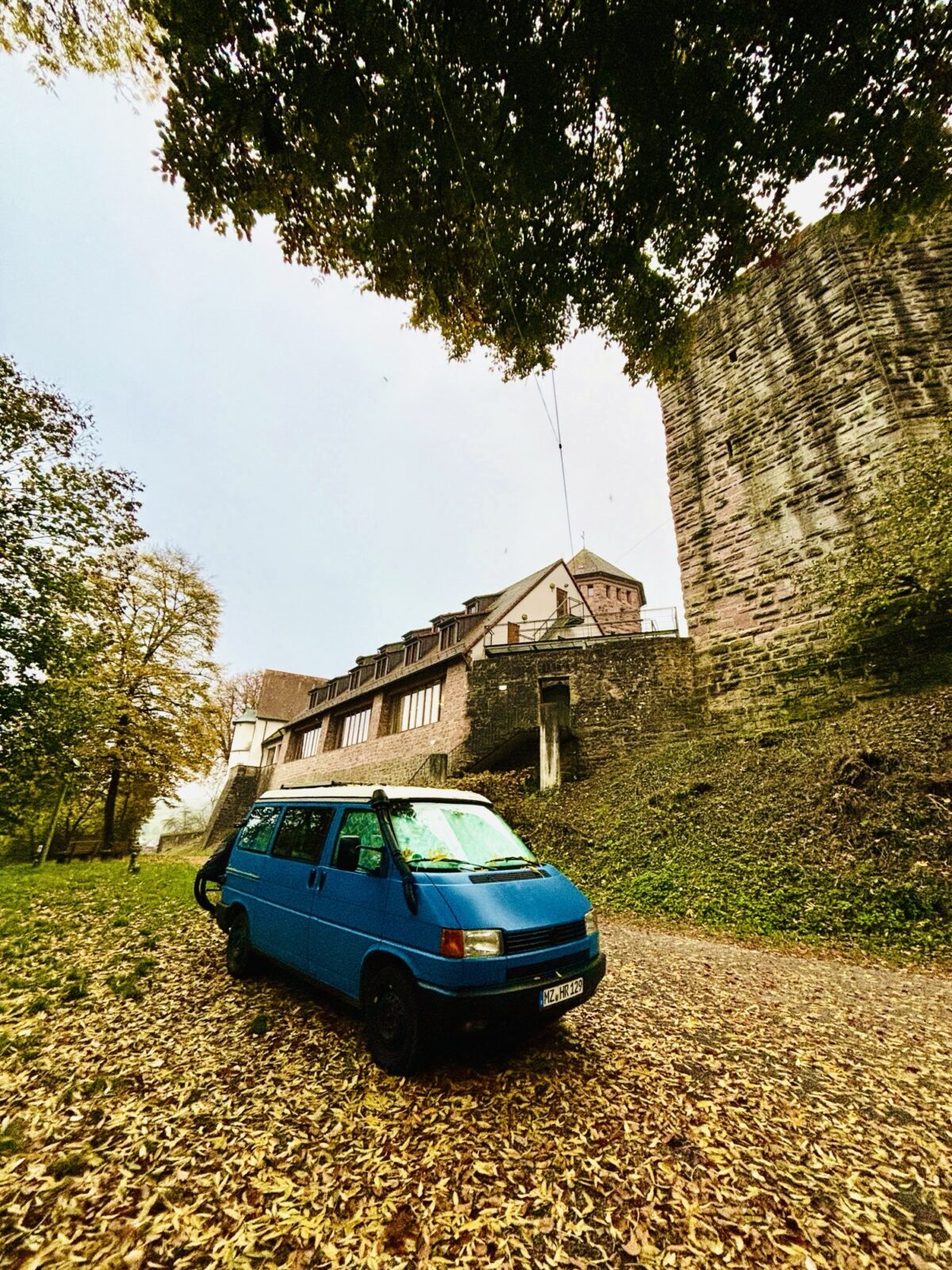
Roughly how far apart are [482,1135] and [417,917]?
3.74ft

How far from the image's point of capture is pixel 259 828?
215 inches

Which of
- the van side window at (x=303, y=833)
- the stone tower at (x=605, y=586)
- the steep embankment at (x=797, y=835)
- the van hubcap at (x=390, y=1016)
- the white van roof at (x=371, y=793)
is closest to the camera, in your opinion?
the van hubcap at (x=390, y=1016)

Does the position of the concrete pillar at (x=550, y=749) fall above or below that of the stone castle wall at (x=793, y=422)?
below

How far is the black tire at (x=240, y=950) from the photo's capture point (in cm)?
504

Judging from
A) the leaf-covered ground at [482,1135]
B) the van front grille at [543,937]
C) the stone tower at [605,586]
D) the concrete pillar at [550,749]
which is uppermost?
the stone tower at [605,586]

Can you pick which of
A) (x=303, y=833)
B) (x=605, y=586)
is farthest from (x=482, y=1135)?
(x=605, y=586)

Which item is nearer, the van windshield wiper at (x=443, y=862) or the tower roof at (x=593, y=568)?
the van windshield wiper at (x=443, y=862)

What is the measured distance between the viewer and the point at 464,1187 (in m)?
2.40

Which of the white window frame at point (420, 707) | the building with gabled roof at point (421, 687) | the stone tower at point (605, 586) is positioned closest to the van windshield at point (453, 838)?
the building with gabled roof at point (421, 687)

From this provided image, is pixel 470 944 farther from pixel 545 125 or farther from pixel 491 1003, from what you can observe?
pixel 545 125

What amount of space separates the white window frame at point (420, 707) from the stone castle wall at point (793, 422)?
1042 cm

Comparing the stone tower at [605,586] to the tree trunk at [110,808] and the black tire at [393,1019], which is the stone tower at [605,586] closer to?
the tree trunk at [110,808]

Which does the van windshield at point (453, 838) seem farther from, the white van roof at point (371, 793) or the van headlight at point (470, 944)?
the van headlight at point (470, 944)

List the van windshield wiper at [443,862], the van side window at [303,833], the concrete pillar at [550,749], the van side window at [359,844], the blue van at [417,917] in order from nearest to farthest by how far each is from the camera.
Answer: the blue van at [417,917] → the van windshield wiper at [443,862] → the van side window at [359,844] → the van side window at [303,833] → the concrete pillar at [550,749]
